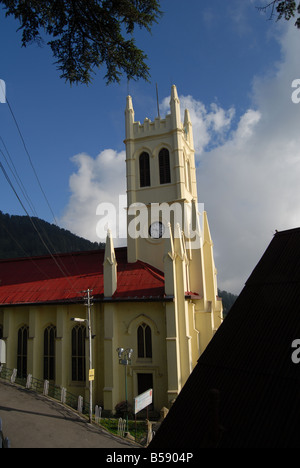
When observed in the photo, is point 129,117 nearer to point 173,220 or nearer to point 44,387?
point 173,220

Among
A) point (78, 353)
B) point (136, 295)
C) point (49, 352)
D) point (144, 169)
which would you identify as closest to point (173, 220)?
point (144, 169)

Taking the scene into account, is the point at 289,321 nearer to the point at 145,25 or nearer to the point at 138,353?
the point at 145,25

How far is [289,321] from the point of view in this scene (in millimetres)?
7582

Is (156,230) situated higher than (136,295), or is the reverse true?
(156,230)

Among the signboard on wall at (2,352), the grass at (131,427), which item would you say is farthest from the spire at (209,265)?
the signboard on wall at (2,352)

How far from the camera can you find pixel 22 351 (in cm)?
2275

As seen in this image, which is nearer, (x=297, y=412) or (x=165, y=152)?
(x=297, y=412)

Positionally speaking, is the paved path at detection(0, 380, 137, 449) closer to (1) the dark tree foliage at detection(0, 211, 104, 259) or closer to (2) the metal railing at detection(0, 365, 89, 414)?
(2) the metal railing at detection(0, 365, 89, 414)

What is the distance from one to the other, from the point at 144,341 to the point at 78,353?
4801 millimetres

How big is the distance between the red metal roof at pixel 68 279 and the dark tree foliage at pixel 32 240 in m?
70.6

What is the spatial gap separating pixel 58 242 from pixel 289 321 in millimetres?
120264

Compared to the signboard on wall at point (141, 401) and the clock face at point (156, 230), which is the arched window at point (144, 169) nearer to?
the clock face at point (156, 230)

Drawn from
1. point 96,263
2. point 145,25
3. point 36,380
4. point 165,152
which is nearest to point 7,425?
point 36,380

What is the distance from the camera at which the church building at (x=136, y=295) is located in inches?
763
